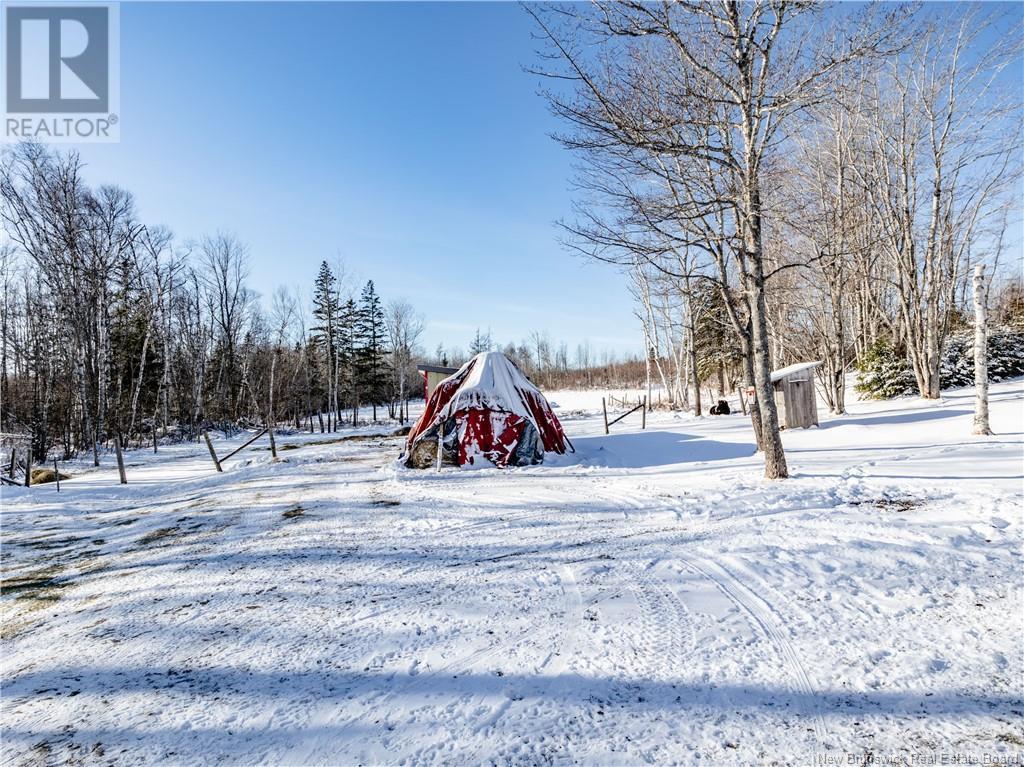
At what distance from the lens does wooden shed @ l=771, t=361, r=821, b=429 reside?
12484mm

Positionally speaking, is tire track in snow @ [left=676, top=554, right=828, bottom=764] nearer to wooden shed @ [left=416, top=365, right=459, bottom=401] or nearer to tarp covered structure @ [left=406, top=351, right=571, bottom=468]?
tarp covered structure @ [left=406, top=351, right=571, bottom=468]

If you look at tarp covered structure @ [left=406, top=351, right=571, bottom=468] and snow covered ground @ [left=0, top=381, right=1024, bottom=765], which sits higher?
tarp covered structure @ [left=406, top=351, right=571, bottom=468]

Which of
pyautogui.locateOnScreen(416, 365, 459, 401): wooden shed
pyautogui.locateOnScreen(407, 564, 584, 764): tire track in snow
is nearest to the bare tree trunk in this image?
pyautogui.locateOnScreen(407, 564, 584, 764): tire track in snow

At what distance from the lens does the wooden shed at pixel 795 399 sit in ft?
41.0

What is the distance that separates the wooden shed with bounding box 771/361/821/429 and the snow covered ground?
5.70m

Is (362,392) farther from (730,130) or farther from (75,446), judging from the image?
(730,130)

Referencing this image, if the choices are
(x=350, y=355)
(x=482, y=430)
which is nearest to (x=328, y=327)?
(x=350, y=355)

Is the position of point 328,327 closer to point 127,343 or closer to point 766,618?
point 127,343

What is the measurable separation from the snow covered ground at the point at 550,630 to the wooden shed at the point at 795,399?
5700 millimetres

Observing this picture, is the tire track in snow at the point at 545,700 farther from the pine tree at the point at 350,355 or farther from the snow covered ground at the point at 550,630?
the pine tree at the point at 350,355

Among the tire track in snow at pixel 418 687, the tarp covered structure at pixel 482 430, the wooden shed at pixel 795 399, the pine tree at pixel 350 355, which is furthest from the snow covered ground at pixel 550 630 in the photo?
the pine tree at pixel 350 355

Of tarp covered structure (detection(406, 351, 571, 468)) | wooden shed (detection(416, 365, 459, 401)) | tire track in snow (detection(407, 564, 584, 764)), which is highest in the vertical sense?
wooden shed (detection(416, 365, 459, 401))

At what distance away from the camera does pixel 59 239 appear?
55.8ft

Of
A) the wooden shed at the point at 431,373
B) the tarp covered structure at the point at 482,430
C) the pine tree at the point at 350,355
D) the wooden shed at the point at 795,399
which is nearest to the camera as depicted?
the tarp covered structure at the point at 482,430
